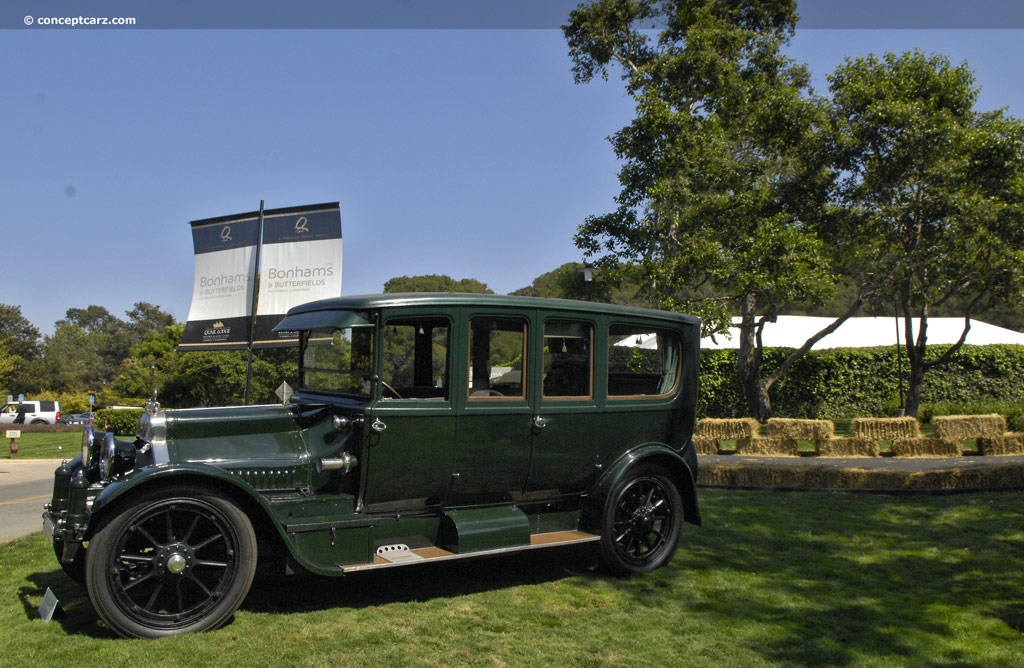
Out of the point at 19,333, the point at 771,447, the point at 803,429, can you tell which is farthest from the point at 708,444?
the point at 19,333

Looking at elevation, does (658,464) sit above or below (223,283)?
below

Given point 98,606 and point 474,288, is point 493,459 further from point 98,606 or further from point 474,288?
point 474,288

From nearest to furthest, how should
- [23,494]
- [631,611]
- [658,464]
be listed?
1. [631,611]
2. [658,464]
3. [23,494]

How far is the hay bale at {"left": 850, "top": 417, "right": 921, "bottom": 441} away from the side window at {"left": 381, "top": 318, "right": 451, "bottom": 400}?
40.7 feet

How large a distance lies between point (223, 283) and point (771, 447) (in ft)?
42.0

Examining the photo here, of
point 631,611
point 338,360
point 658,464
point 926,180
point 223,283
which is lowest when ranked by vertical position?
point 631,611

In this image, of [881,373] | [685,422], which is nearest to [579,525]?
[685,422]

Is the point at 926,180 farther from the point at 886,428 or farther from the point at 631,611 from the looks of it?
the point at 631,611

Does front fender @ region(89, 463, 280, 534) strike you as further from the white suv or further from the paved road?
the white suv

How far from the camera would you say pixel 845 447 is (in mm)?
15938

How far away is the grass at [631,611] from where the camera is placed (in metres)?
4.70

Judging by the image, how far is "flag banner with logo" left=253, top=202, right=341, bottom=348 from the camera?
1836cm

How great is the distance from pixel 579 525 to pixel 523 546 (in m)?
0.77

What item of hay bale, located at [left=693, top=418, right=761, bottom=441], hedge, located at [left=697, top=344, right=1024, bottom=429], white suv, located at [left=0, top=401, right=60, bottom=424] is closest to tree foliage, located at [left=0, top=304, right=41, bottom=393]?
white suv, located at [left=0, top=401, right=60, bottom=424]
